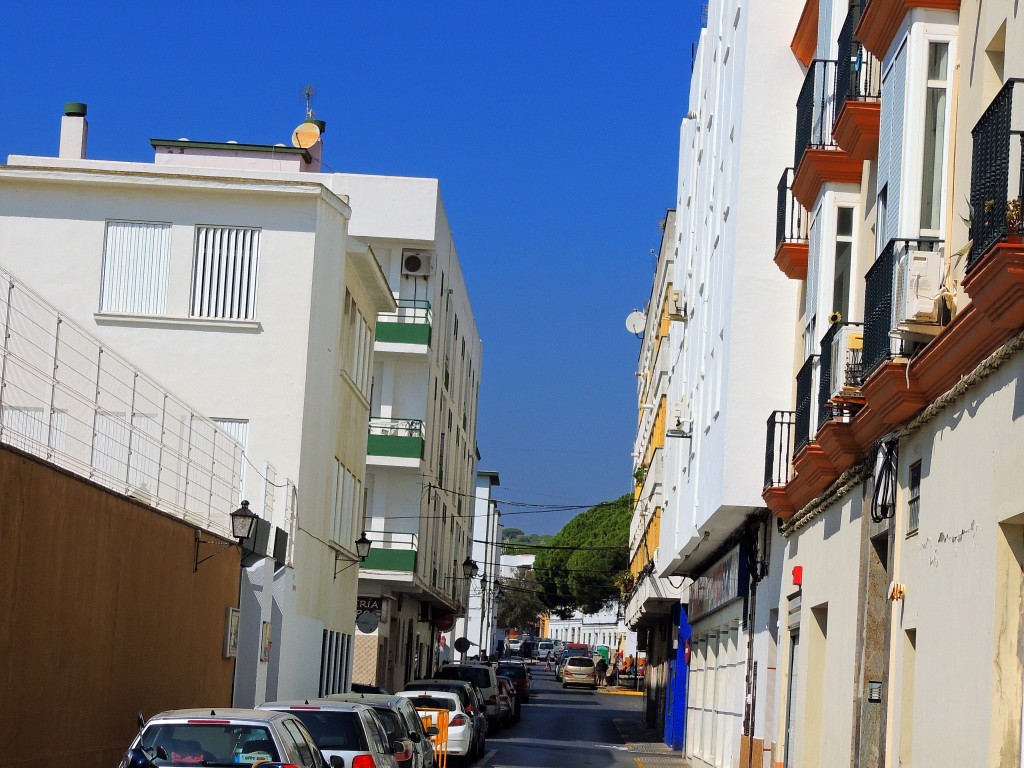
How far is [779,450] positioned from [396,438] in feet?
72.3

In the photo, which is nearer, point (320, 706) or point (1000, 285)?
point (1000, 285)

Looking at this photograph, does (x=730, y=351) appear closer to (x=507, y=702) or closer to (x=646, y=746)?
(x=646, y=746)

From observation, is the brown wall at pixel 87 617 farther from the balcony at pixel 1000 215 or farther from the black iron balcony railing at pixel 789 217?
the black iron balcony railing at pixel 789 217

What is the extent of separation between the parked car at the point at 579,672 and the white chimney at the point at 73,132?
177ft

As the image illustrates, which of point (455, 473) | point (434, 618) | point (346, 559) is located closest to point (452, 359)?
point (455, 473)

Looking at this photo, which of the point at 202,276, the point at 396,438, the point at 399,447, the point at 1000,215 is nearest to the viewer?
the point at 1000,215

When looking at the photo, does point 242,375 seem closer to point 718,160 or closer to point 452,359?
point 718,160

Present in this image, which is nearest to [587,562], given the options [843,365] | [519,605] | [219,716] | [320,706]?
[519,605]

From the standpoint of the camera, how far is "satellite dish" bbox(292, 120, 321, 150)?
115 feet

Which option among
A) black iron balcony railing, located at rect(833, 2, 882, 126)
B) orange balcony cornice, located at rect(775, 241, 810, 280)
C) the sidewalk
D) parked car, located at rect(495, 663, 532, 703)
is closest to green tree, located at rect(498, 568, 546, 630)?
parked car, located at rect(495, 663, 532, 703)

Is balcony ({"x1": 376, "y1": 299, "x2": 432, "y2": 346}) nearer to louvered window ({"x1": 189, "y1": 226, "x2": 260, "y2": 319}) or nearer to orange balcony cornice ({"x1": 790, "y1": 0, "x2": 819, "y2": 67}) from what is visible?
louvered window ({"x1": 189, "y1": 226, "x2": 260, "y2": 319})

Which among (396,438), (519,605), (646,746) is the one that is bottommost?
(519,605)

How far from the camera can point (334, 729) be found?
51.6 ft

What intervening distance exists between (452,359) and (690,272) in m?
19.7
